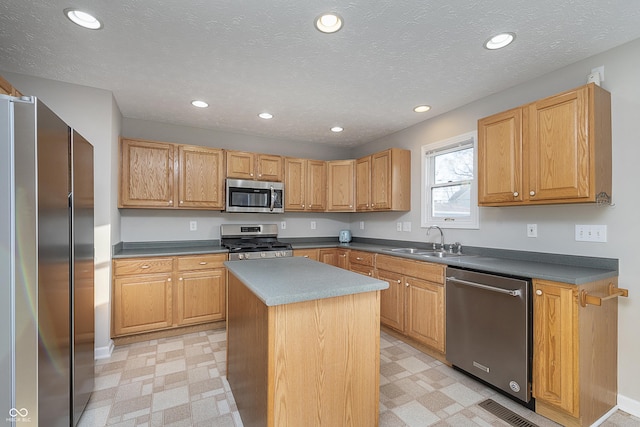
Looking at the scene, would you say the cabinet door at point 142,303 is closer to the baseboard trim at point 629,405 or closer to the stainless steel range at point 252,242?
the stainless steel range at point 252,242

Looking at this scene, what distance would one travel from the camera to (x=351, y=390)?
1.53 m

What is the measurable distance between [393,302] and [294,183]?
6.91ft

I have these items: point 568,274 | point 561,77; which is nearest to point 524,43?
point 561,77

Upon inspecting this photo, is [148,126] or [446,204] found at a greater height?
[148,126]

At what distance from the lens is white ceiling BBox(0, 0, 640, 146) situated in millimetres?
1623

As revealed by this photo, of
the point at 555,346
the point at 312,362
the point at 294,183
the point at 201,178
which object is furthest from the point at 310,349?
the point at 294,183

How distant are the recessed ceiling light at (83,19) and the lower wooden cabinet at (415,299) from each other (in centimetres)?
301

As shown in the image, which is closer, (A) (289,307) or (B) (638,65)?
(A) (289,307)

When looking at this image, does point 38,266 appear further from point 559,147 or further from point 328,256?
point 328,256

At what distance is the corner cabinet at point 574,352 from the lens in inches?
67.5

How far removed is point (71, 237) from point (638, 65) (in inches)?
144

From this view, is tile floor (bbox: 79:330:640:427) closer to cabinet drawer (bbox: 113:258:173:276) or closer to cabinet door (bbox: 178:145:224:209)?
cabinet drawer (bbox: 113:258:173:276)

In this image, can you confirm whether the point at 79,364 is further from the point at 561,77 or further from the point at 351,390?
the point at 561,77

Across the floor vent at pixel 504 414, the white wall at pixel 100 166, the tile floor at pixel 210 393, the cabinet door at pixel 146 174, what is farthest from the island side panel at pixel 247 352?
the cabinet door at pixel 146 174
